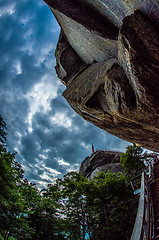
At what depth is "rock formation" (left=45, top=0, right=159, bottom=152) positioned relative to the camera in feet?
17.2

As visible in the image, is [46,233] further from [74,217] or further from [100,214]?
[100,214]

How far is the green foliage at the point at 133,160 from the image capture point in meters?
15.6

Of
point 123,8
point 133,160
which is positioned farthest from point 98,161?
point 123,8

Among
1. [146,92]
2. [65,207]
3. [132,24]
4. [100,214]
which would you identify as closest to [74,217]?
[65,207]

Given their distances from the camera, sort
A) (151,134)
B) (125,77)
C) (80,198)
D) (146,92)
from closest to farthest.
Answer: (146,92), (125,77), (151,134), (80,198)

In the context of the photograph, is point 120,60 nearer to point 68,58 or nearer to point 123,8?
point 123,8

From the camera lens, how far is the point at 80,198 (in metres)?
12.1

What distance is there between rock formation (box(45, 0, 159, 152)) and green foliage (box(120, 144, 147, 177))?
6024mm

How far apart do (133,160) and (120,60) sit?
12.4m

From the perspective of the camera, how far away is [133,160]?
1571 cm

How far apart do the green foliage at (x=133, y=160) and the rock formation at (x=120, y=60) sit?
19.8 ft

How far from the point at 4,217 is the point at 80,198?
753 centimetres

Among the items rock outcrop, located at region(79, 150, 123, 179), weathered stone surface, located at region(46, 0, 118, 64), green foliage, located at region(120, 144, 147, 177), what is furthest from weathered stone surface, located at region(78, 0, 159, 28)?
rock outcrop, located at region(79, 150, 123, 179)

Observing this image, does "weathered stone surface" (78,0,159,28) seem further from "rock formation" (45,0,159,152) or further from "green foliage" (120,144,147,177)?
"green foliage" (120,144,147,177)
